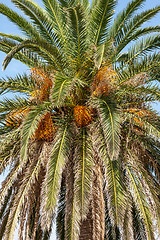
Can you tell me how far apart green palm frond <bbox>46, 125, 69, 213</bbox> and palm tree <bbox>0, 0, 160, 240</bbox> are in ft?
0.08

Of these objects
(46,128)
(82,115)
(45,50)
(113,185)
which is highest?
(45,50)

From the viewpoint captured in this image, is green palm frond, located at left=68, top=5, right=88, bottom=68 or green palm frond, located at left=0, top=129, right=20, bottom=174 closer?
green palm frond, located at left=68, top=5, right=88, bottom=68

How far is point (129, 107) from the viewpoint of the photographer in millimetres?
8148

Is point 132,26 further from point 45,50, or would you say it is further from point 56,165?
point 56,165

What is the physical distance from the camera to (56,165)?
6.89 m

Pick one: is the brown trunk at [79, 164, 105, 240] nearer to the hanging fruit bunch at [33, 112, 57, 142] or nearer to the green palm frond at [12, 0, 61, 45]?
the hanging fruit bunch at [33, 112, 57, 142]

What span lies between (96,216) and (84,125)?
242cm

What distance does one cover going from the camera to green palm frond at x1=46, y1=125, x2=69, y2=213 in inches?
256

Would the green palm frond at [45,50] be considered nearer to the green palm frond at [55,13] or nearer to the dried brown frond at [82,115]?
the green palm frond at [55,13]

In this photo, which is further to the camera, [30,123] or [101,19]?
[101,19]

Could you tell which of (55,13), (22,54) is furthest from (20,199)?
(55,13)

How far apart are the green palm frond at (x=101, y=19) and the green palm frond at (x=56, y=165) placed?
2.78m

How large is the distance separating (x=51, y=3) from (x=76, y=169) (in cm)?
495

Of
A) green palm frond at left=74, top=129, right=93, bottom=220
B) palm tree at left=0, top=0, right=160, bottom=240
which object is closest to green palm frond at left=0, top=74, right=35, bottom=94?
palm tree at left=0, top=0, right=160, bottom=240
